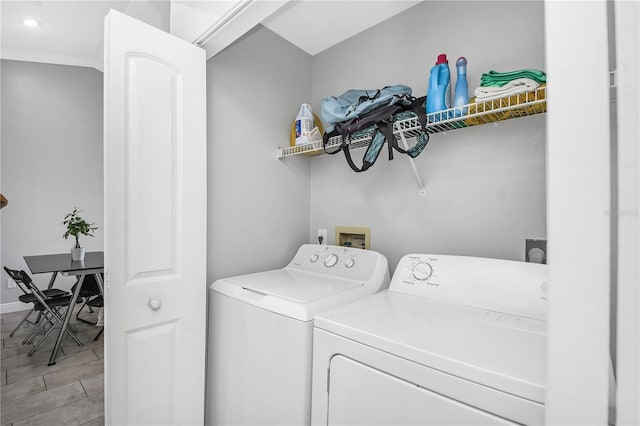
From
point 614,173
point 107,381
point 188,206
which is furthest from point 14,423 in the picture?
point 614,173

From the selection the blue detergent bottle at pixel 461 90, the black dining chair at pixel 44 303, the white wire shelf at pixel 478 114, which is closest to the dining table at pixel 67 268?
the black dining chair at pixel 44 303

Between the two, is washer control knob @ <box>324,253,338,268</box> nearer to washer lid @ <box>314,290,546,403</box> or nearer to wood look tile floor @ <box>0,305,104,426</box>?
washer lid @ <box>314,290,546,403</box>

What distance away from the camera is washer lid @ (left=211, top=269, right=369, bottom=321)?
1.22 metres

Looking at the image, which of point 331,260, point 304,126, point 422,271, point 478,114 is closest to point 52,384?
point 331,260

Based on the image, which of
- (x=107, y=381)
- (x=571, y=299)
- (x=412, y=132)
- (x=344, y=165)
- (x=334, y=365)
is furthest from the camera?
(x=344, y=165)

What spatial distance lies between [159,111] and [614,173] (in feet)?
5.09

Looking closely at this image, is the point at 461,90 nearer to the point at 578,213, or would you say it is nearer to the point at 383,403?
the point at 578,213

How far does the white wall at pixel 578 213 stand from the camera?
456 millimetres

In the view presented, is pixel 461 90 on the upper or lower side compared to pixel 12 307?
upper

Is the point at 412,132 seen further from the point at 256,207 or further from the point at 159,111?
the point at 159,111

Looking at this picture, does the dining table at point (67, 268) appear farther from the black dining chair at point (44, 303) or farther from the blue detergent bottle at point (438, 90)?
the blue detergent bottle at point (438, 90)

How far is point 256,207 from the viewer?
1.96 m

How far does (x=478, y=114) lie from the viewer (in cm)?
126

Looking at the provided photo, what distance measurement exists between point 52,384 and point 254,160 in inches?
90.0
